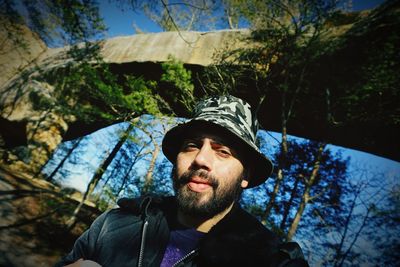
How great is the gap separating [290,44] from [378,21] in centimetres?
205

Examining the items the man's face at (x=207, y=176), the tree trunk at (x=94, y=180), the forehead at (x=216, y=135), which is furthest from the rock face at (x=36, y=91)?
the man's face at (x=207, y=176)

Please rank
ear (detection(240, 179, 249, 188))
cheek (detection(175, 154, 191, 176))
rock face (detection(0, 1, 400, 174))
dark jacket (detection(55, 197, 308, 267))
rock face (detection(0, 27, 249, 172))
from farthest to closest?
1. rock face (detection(0, 27, 249, 172))
2. rock face (detection(0, 1, 400, 174))
3. ear (detection(240, 179, 249, 188))
4. cheek (detection(175, 154, 191, 176))
5. dark jacket (detection(55, 197, 308, 267))

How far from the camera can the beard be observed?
4.96ft

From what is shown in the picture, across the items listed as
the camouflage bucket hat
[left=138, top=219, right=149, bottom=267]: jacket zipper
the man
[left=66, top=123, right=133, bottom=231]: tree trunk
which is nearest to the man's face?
the man

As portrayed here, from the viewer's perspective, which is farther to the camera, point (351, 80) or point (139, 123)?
point (139, 123)

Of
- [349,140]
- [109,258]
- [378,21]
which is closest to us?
[109,258]

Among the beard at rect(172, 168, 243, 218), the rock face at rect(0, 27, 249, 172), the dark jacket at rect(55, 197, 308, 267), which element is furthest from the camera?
the rock face at rect(0, 27, 249, 172)

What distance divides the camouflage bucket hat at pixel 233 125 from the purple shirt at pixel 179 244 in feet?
2.51

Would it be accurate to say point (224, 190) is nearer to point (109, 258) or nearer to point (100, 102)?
point (109, 258)

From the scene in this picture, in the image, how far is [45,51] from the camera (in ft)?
42.5

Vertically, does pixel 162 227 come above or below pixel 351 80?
below

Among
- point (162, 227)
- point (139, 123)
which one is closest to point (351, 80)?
point (162, 227)

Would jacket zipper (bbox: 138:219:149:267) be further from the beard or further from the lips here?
the lips

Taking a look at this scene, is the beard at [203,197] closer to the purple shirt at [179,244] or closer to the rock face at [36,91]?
the purple shirt at [179,244]
